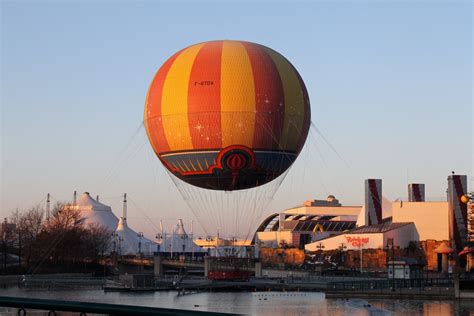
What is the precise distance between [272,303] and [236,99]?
35284 millimetres

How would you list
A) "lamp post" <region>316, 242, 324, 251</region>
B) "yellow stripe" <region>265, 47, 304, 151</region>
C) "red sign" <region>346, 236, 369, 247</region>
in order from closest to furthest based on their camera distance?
"yellow stripe" <region>265, 47, 304, 151</region>
"red sign" <region>346, 236, 369, 247</region>
"lamp post" <region>316, 242, 324, 251</region>

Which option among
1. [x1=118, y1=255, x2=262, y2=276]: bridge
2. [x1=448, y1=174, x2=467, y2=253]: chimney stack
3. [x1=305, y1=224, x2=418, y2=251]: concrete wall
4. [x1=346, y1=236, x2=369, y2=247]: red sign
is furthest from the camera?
[x1=118, y1=255, x2=262, y2=276]: bridge

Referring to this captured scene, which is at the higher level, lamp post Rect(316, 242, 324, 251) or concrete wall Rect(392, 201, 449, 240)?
concrete wall Rect(392, 201, 449, 240)

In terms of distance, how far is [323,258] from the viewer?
Result: 128125mm

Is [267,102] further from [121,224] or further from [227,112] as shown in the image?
[121,224]

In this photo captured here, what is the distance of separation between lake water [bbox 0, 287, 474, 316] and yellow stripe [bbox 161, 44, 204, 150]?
70.2 feet

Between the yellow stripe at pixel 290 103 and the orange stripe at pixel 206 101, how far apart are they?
3.83 meters

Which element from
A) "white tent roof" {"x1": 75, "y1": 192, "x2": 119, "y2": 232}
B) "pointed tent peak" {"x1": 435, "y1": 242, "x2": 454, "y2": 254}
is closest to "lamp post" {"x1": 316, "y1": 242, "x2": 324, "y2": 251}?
"pointed tent peak" {"x1": 435, "y1": 242, "x2": 454, "y2": 254}

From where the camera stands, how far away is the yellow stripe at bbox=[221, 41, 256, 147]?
Answer: 4991 centimetres

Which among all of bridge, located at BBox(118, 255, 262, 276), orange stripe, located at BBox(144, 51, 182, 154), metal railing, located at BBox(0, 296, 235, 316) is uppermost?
orange stripe, located at BBox(144, 51, 182, 154)

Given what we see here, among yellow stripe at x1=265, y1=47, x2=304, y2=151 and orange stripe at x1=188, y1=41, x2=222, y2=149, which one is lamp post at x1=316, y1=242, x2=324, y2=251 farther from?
orange stripe at x1=188, y1=41, x2=222, y2=149

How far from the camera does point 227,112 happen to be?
Answer: 4991 centimetres

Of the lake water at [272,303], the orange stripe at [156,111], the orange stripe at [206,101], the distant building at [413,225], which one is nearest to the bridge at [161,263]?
the distant building at [413,225]

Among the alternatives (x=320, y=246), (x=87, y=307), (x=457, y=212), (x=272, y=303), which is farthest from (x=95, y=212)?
(x=87, y=307)
